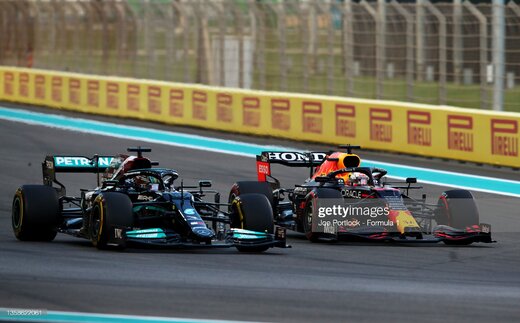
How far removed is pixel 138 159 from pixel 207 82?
56.7ft

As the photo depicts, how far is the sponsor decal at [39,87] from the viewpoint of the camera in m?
35.5

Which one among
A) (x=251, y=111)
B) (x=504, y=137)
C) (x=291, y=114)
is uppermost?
(x=251, y=111)

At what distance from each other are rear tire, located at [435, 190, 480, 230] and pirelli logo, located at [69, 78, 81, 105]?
1995cm

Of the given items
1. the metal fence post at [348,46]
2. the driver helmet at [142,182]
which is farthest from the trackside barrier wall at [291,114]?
the driver helmet at [142,182]

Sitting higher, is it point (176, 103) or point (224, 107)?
point (176, 103)

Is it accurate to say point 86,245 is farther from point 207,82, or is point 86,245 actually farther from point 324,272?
point 207,82

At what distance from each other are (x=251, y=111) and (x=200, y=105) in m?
1.90

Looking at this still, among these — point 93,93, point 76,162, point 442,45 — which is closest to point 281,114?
point 442,45

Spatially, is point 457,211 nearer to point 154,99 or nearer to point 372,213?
point 372,213

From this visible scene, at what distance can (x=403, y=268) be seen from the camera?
13266 millimetres

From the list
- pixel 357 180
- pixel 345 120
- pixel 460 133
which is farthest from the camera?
pixel 345 120

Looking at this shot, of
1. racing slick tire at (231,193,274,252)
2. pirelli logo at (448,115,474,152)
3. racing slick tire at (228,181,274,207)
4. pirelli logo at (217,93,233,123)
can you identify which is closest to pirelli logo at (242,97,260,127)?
pirelli logo at (217,93,233,123)

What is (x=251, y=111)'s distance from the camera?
28.9 meters

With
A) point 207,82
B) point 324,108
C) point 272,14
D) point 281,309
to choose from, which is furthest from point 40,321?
point 207,82
